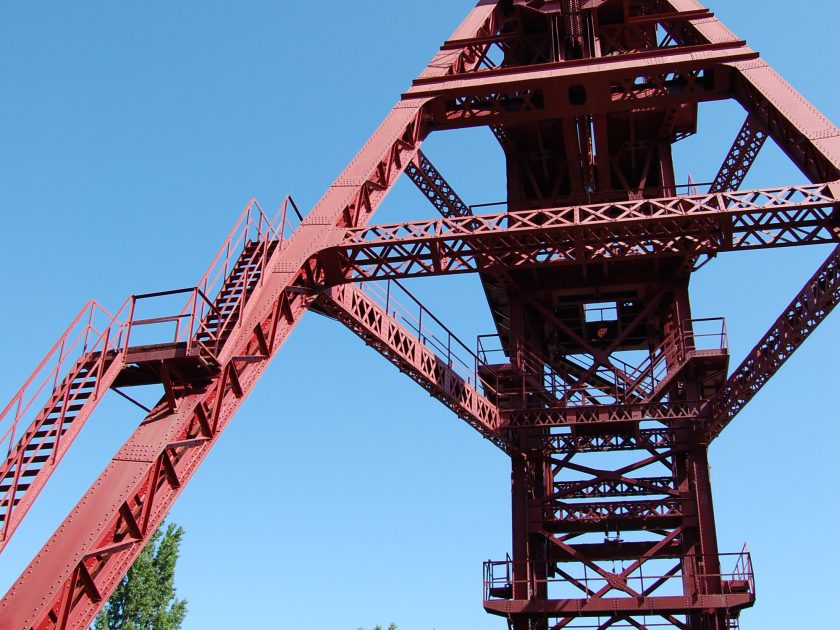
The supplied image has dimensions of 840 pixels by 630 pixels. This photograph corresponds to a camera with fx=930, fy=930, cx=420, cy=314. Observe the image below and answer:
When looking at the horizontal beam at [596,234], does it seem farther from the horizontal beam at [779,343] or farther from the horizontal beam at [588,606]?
the horizontal beam at [588,606]

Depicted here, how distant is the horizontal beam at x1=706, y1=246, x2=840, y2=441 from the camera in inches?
635

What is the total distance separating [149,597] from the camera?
134ft

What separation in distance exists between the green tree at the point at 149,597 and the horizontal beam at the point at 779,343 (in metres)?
28.6

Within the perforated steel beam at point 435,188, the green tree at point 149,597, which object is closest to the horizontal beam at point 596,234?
the perforated steel beam at point 435,188

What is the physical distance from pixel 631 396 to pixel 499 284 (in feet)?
13.8

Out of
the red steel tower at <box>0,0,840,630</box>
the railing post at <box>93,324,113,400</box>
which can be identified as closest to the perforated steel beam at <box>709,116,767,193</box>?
the red steel tower at <box>0,0,840,630</box>

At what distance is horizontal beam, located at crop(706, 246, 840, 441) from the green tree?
28.6m

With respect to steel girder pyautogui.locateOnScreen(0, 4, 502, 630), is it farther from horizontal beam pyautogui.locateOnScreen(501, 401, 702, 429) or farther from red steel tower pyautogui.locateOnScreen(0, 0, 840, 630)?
horizontal beam pyautogui.locateOnScreen(501, 401, 702, 429)

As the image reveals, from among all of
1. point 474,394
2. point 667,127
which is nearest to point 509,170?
point 667,127

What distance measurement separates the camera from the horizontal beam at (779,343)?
1614 cm

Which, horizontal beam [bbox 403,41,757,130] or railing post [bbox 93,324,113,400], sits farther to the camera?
horizontal beam [bbox 403,41,757,130]

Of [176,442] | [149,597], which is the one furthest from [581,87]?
[149,597]

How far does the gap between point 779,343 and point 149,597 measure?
32.0m

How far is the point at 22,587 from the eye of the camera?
401 inches
